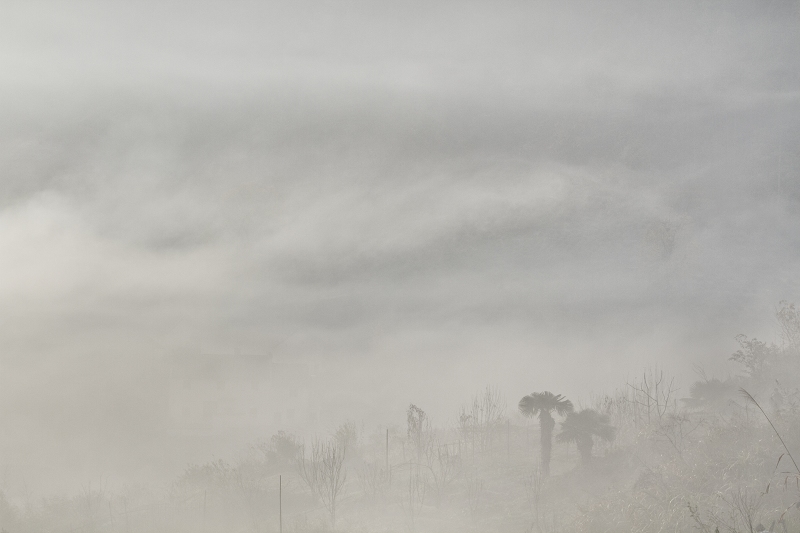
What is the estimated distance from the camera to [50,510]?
106750 mm

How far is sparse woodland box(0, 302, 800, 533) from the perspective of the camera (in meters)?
61.6

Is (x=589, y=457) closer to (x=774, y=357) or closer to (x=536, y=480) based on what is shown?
(x=536, y=480)

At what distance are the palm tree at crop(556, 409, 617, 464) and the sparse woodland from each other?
158 millimetres

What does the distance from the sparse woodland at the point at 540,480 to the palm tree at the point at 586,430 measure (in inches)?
6.2

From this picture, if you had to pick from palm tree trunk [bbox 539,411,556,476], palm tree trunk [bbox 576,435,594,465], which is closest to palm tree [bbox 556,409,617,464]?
palm tree trunk [bbox 576,435,594,465]

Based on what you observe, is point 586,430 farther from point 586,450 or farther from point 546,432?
point 546,432

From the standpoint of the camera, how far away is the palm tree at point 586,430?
257 ft

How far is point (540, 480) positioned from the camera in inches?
3017

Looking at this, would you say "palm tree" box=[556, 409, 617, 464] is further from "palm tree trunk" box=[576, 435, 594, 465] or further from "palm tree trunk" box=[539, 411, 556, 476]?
"palm tree trunk" box=[539, 411, 556, 476]

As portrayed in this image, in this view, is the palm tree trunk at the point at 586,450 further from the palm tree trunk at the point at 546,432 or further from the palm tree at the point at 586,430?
the palm tree trunk at the point at 546,432

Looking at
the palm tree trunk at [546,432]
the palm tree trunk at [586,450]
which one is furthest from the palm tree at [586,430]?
→ the palm tree trunk at [546,432]

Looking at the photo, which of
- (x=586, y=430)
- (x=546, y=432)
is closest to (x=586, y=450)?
(x=586, y=430)

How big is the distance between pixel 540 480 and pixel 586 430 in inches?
331

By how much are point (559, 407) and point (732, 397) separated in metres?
27.3
